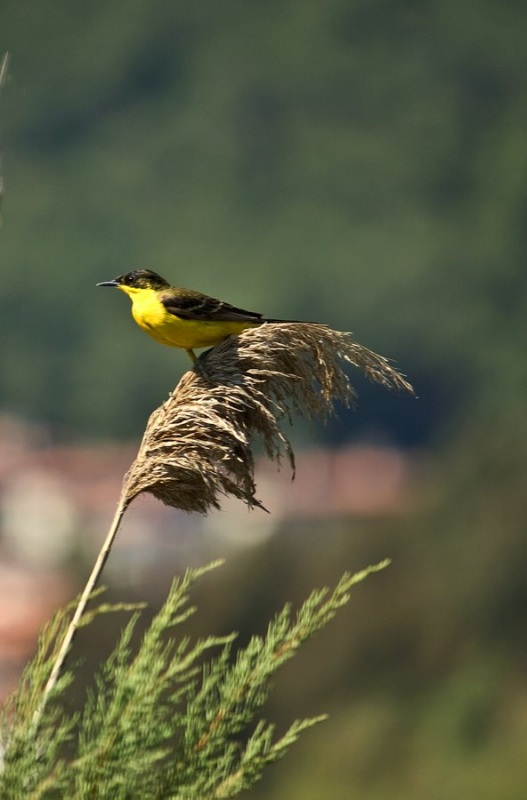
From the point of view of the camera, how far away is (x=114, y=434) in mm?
170250

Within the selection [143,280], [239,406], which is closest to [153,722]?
[239,406]

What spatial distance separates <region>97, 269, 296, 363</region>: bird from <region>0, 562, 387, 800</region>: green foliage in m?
2.31

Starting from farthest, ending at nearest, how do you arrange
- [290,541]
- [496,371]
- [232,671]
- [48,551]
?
[496,371], [48,551], [290,541], [232,671]

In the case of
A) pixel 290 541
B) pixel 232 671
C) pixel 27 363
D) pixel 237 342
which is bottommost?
pixel 27 363

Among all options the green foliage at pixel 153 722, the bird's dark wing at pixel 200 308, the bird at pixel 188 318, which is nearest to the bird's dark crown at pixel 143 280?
the bird at pixel 188 318

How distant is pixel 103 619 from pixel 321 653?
8.96 meters

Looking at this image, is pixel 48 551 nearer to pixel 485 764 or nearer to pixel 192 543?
pixel 192 543

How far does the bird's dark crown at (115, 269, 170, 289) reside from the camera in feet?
23.1

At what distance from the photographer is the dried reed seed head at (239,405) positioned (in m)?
4.27

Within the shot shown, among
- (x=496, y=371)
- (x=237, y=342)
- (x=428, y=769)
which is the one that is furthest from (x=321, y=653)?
(x=496, y=371)

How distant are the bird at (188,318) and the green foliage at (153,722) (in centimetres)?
231

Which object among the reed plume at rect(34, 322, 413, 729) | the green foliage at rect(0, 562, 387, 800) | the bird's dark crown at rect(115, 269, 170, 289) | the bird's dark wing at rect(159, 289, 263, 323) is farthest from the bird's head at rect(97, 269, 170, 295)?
the green foliage at rect(0, 562, 387, 800)

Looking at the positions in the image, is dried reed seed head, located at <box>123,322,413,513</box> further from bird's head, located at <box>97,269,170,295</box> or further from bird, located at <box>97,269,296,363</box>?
bird's head, located at <box>97,269,170,295</box>

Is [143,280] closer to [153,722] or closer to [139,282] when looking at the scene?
A: [139,282]
